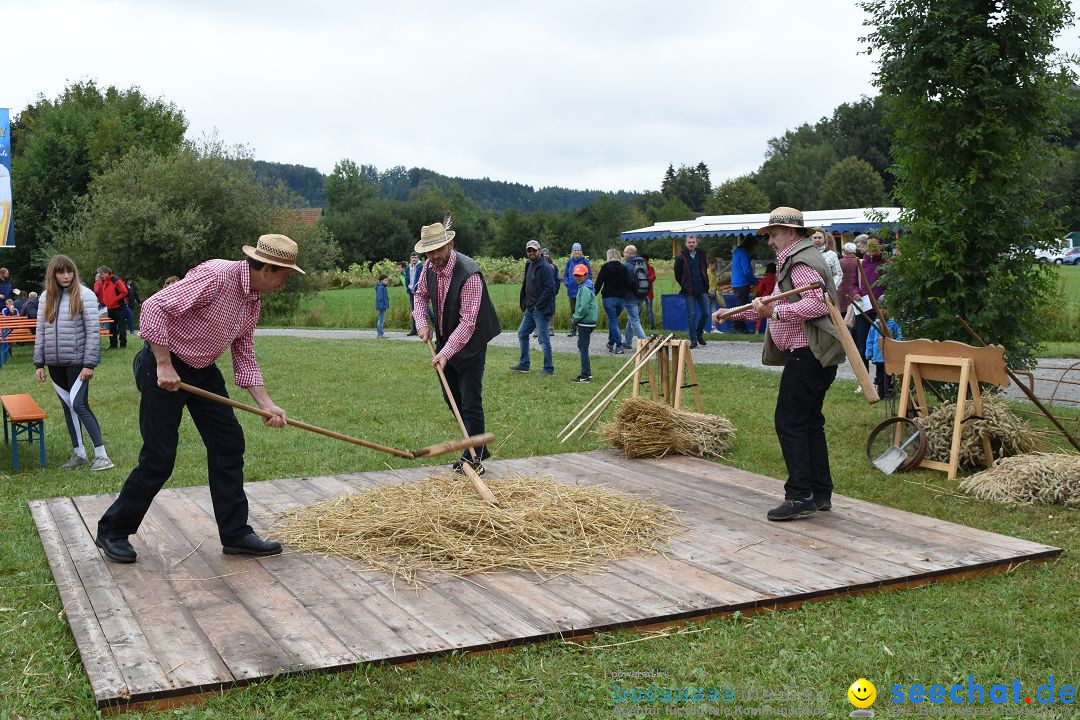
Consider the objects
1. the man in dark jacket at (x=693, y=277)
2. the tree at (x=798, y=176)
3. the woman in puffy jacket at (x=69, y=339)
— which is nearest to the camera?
the woman in puffy jacket at (x=69, y=339)

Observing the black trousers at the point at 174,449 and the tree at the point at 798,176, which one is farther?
the tree at the point at 798,176

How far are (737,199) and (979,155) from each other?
174 feet

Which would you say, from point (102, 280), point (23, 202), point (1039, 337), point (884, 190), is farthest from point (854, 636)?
point (884, 190)

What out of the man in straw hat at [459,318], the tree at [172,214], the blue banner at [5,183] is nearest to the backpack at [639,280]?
the man in straw hat at [459,318]

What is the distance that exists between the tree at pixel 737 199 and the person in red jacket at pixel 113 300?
44.1 meters

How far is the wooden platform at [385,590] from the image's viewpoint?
13.3ft

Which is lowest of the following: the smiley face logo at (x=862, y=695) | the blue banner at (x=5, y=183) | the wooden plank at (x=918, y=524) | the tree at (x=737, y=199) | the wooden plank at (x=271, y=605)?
the wooden plank at (x=271, y=605)

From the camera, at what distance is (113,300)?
20.3 metres

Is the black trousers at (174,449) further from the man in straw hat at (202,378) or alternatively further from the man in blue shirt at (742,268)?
the man in blue shirt at (742,268)

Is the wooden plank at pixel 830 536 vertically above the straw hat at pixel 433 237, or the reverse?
the straw hat at pixel 433 237

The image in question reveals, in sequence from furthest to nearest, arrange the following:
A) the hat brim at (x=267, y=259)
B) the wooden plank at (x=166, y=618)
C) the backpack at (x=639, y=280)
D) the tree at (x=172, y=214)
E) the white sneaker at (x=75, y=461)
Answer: the tree at (x=172, y=214), the backpack at (x=639, y=280), the white sneaker at (x=75, y=461), the hat brim at (x=267, y=259), the wooden plank at (x=166, y=618)

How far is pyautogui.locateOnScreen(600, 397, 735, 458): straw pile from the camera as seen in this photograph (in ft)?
27.1

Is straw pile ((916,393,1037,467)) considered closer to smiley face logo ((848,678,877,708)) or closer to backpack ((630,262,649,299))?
smiley face logo ((848,678,877,708))

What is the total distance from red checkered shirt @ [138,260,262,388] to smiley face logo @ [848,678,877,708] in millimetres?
3315
